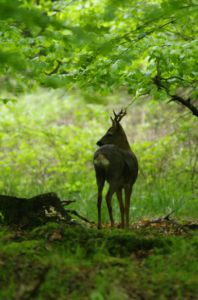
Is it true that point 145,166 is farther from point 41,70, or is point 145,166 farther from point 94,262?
point 94,262

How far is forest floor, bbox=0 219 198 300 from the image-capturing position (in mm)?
2100

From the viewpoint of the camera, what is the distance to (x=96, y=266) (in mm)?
2502

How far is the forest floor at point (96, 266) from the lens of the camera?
2.10 metres

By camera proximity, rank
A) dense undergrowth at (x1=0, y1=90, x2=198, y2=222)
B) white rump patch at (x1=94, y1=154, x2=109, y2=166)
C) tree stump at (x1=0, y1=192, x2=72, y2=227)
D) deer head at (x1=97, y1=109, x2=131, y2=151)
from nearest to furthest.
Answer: white rump patch at (x1=94, y1=154, x2=109, y2=166) < tree stump at (x1=0, y1=192, x2=72, y2=227) < deer head at (x1=97, y1=109, x2=131, y2=151) < dense undergrowth at (x1=0, y1=90, x2=198, y2=222)

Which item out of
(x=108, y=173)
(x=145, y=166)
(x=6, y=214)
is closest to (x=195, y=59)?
(x=108, y=173)

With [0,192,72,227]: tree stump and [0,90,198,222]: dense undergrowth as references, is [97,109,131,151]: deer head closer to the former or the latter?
[0,90,198,222]: dense undergrowth

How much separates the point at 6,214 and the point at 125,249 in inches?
74.6

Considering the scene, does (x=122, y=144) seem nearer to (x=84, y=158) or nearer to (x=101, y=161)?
(x=101, y=161)

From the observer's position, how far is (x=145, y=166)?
9273mm

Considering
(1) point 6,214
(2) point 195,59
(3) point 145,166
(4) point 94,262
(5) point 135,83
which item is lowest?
(3) point 145,166

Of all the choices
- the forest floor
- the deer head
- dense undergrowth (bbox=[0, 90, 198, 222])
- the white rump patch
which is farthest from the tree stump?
dense undergrowth (bbox=[0, 90, 198, 222])

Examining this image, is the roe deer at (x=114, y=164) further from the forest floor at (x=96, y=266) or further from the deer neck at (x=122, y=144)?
the forest floor at (x=96, y=266)

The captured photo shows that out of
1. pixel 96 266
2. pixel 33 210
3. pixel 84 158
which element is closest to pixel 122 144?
pixel 33 210

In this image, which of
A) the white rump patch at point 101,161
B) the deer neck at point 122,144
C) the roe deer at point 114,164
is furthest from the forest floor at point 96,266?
the deer neck at point 122,144
